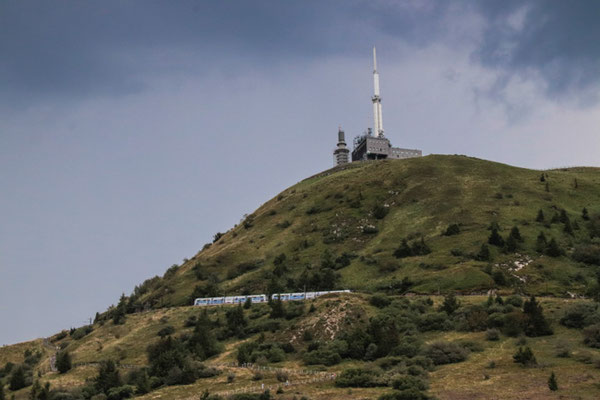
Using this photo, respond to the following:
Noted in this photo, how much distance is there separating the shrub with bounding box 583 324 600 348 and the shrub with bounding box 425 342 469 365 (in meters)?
9.89

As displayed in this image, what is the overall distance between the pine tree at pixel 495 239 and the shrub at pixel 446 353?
134 feet

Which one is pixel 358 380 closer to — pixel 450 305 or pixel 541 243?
pixel 450 305

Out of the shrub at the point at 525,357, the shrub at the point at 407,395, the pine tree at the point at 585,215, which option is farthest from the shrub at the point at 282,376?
the pine tree at the point at 585,215

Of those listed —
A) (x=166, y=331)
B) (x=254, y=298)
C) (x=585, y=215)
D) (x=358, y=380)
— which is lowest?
(x=358, y=380)

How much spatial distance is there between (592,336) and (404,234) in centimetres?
5642

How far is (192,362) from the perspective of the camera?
62.2 metres

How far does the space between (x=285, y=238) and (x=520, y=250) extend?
46535 millimetres

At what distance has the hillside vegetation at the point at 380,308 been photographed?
166ft

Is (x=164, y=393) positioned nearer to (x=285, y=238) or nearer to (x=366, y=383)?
(x=366, y=383)

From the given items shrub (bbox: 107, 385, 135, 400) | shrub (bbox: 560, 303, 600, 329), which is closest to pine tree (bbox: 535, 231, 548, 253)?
shrub (bbox: 560, 303, 600, 329)

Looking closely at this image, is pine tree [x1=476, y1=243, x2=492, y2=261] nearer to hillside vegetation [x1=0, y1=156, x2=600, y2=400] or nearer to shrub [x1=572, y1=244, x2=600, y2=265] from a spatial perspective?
hillside vegetation [x1=0, y1=156, x2=600, y2=400]

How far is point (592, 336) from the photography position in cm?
5266

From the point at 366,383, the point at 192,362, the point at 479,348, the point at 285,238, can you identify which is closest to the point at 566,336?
the point at 479,348

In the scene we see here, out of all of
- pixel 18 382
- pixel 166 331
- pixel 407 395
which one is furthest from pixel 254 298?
pixel 407 395
